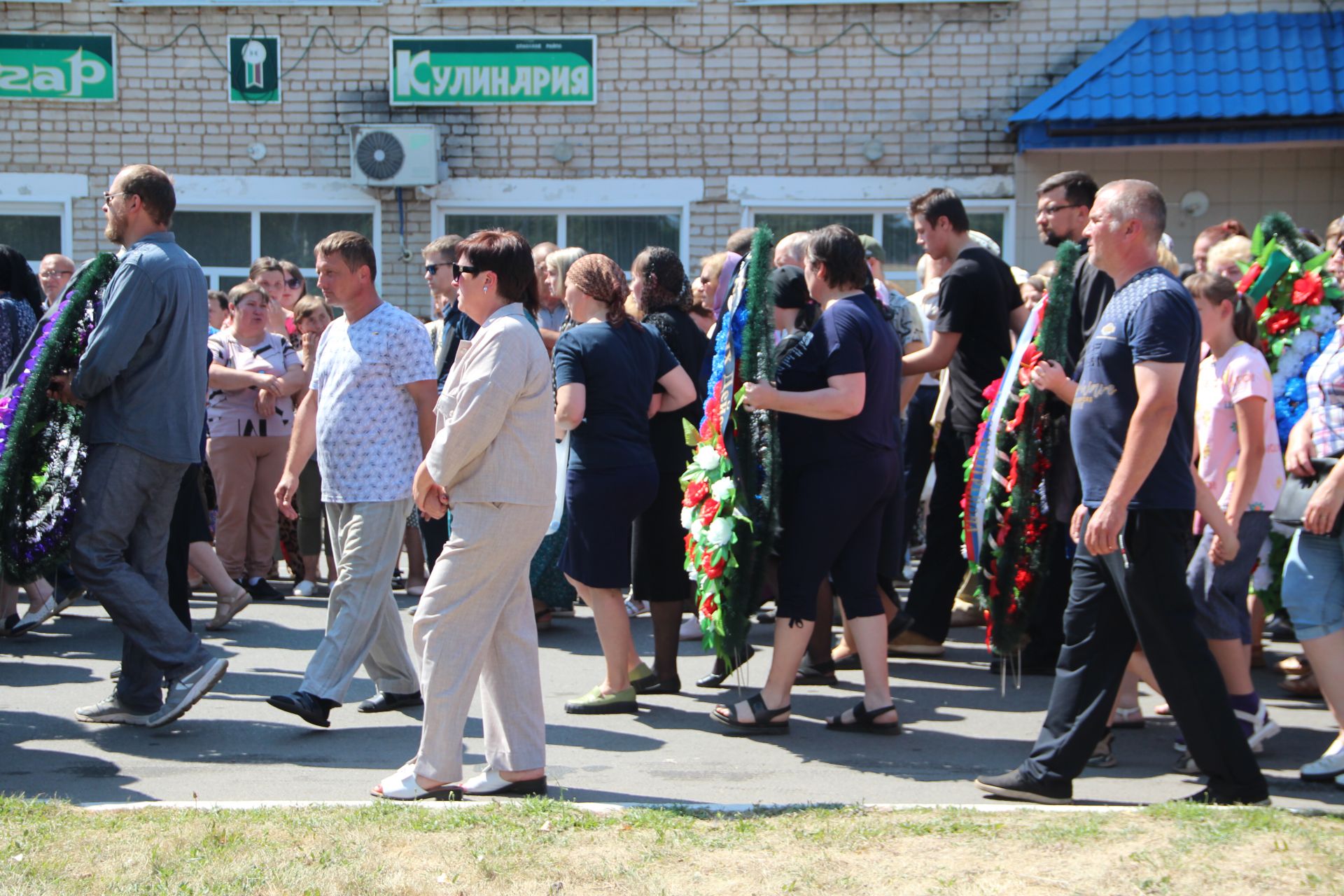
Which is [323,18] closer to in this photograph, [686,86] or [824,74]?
[686,86]

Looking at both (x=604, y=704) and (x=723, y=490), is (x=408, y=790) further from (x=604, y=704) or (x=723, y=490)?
(x=723, y=490)

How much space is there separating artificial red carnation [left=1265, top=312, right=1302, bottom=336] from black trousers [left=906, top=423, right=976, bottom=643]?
1.57 m

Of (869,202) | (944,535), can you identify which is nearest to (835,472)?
(944,535)

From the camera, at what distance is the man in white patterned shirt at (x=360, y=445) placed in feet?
18.8

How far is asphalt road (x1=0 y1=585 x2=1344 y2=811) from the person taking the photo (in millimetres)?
5055

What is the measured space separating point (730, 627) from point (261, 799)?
Result: 1.97 m

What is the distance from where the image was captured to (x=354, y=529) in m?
5.76

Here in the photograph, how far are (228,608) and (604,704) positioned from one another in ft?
8.92

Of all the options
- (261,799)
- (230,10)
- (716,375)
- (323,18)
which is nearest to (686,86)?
(323,18)

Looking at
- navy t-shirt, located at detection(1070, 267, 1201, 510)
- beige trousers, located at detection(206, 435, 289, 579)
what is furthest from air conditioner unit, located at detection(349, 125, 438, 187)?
navy t-shirt, located at detection(1070, 267, 1201, 510)

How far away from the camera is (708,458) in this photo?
6.02 metres

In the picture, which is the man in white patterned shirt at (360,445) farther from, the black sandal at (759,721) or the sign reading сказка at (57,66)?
the sign reading сказка at (57,66)

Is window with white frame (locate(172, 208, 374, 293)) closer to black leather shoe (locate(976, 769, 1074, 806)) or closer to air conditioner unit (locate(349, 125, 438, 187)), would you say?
air conditioner unit (locate(349, 125, 438, 187))

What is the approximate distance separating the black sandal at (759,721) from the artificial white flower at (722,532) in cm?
69
